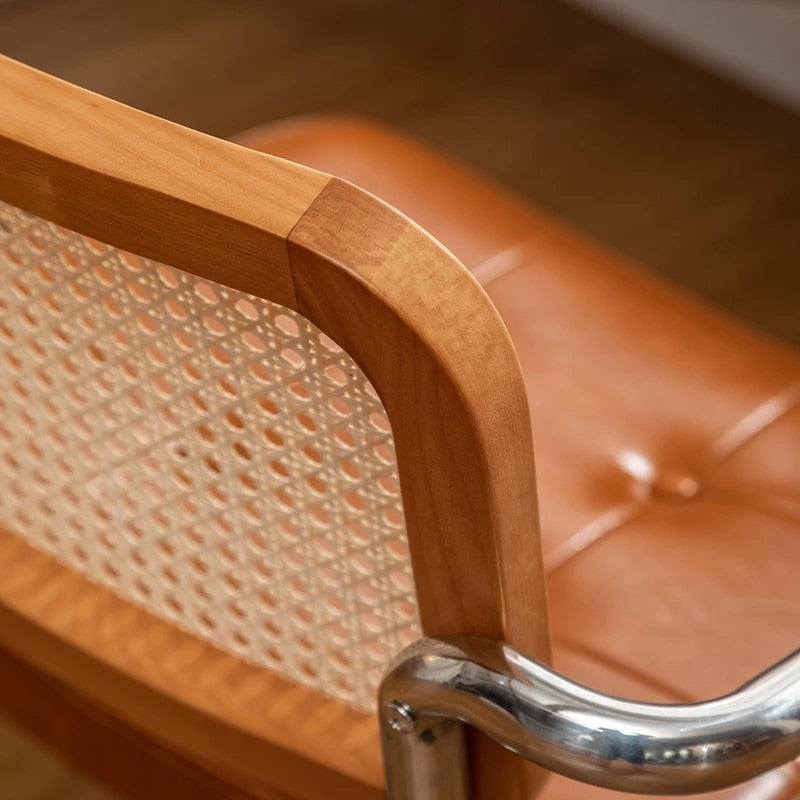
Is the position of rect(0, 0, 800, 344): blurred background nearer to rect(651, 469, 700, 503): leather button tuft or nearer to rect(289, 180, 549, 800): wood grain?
rect(651, 469, 700, 503): leather button tuft

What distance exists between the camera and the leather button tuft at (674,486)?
35.6 inches

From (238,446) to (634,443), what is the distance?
1.23 ft

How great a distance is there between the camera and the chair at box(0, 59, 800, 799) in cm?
45

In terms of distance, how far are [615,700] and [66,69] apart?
1.97m

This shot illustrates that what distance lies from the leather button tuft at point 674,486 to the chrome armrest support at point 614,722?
42 centimetres

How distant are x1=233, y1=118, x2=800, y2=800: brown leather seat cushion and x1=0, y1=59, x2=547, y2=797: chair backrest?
0.16 metres

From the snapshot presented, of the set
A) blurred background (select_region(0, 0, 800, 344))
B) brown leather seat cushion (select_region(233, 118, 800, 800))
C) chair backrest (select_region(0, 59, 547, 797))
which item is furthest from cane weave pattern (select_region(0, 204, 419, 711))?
blurred background (select_region(0, 0, 800, 344))

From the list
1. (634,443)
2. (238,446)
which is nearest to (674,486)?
(634,443)

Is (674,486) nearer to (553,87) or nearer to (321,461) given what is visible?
(321,461)

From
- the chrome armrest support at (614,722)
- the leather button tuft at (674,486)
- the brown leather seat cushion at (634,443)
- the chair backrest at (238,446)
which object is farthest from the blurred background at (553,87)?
the chrome armrest support at (614,722)

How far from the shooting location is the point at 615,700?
0.48m

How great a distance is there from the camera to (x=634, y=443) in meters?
0.92

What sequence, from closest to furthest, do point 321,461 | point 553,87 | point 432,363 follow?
point 432,363 → point 321,461 → point 553,87

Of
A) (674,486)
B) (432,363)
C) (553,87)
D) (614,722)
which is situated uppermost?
(432,363)
